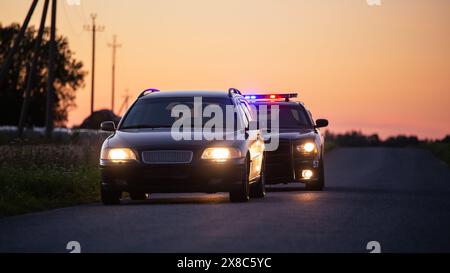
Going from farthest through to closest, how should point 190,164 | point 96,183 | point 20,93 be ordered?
point 20,93, point 96,183, point 190,164

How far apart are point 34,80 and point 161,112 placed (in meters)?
85.0

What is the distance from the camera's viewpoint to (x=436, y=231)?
13.6 meters

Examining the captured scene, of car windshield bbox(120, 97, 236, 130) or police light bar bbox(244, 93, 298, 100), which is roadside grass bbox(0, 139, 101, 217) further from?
police light bar bbox(244, 93, 298, 100)

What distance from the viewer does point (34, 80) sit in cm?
10256

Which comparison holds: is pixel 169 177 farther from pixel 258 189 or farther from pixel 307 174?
pixel 307 174

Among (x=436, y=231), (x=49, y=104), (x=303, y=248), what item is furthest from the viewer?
(x=49, y=104)

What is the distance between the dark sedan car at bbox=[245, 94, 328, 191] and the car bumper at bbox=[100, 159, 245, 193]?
214 inches

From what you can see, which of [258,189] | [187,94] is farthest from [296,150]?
[187,94]

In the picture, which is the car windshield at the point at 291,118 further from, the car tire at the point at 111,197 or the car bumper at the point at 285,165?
the car tire at the point at 111,197

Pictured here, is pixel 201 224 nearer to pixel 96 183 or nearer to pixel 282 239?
pixel 282 239

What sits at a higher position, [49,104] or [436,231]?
[49,104]
